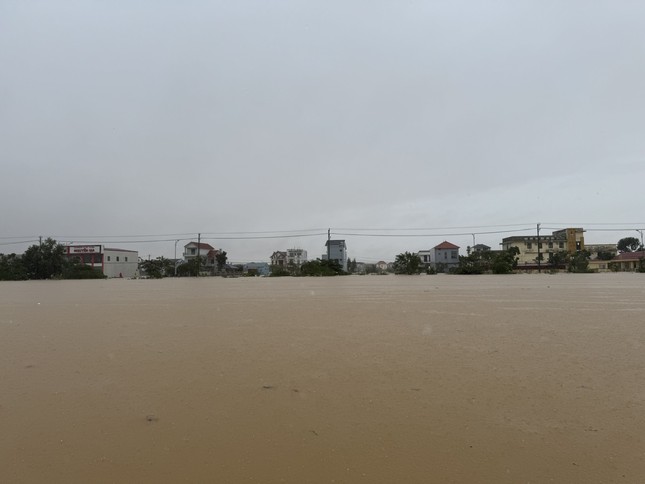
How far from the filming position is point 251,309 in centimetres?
730

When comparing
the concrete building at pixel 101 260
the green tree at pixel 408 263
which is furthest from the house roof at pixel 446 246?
the concrete building at pixel 101 260

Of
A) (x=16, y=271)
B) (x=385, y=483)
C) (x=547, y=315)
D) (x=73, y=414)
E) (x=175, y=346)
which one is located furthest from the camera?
(x=16, y=271)

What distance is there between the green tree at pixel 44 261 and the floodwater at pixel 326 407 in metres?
31.6

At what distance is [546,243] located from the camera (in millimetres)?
51406

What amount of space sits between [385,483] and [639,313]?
22.2 feet

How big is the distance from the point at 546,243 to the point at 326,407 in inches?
2274

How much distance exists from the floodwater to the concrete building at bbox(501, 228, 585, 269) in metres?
51.3

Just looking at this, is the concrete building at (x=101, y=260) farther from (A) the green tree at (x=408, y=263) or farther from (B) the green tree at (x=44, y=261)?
(A) the green tree at (x=408, y=263)

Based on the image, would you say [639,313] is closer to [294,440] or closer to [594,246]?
[294,440]

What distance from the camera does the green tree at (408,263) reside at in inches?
1256

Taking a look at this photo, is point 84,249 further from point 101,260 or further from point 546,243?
point 546,243

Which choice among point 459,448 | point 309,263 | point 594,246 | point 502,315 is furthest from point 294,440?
point 594,246

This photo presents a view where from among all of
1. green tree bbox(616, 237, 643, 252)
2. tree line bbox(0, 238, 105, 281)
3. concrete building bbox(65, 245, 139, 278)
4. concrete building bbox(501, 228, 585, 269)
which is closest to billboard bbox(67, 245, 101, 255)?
concrete building bbox(65, 245, 139, 278)

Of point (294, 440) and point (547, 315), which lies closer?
point (294, 440)
